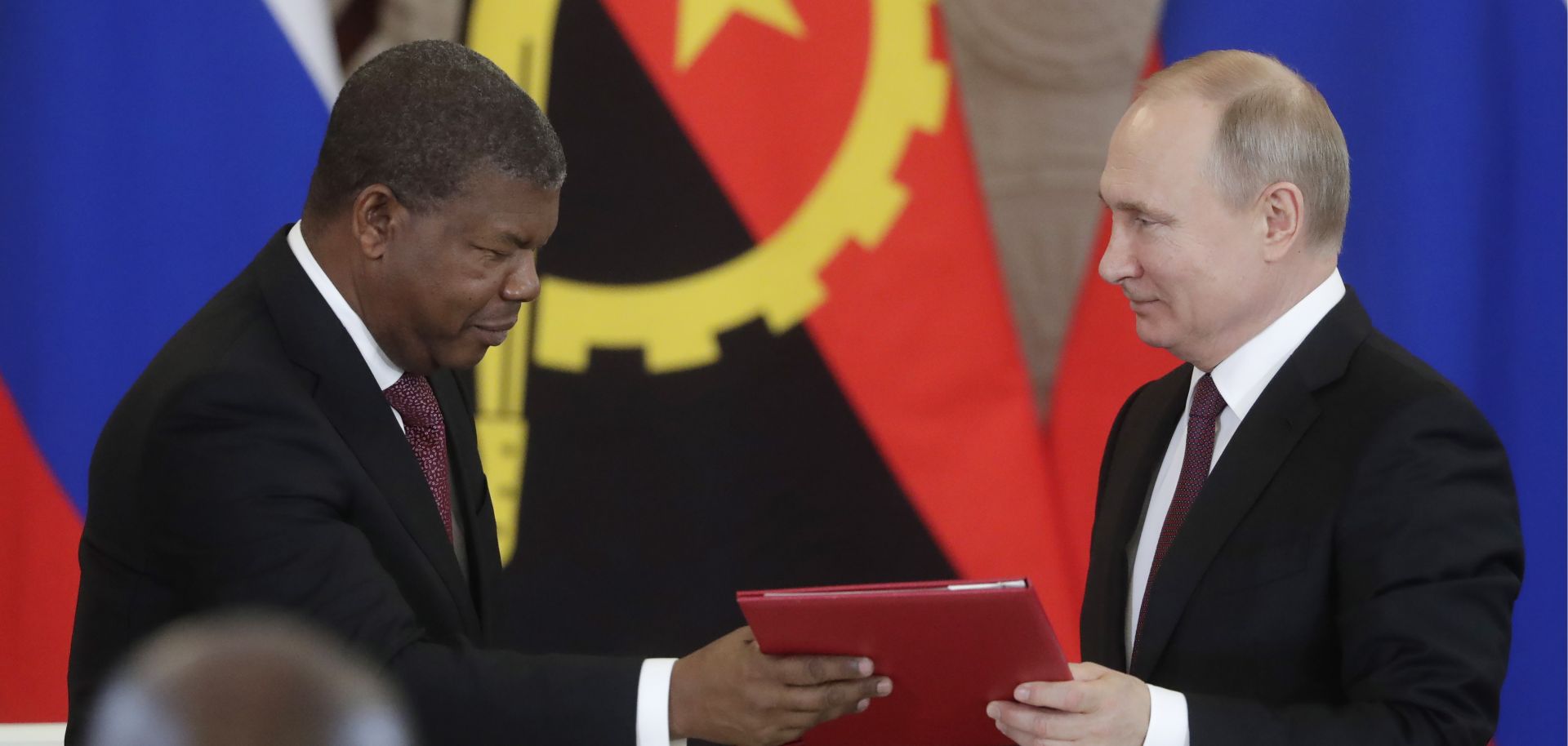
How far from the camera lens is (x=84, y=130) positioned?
3.10 meters

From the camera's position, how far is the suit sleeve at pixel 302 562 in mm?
1971

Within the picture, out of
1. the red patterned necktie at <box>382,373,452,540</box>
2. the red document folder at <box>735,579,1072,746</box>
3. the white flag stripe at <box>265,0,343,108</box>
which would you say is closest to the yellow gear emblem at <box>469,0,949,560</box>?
the white flag stripe at <box>265,0,343,108</box>

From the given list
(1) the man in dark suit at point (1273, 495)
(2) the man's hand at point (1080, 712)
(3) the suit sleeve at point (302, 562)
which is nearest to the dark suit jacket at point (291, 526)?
(3) the suit sleeve at point (302, 562)

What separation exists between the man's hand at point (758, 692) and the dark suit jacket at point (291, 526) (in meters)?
0.07

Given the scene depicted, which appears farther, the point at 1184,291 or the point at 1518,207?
the point at 1518,207

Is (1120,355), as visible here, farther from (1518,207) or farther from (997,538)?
(1518,207)

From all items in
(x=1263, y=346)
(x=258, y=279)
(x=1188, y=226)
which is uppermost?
(x=258, y=279)

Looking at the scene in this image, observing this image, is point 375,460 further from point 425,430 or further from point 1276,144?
point 1276,144

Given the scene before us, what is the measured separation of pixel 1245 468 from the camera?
→ 6.81 feet

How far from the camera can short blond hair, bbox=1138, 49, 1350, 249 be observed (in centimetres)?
212

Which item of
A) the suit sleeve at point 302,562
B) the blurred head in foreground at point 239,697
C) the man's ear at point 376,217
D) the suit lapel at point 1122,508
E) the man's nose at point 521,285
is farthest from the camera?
the suit lapel at point 1122,508

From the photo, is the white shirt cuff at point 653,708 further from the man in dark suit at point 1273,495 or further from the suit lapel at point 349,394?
the man in dark suit at point 1273,495

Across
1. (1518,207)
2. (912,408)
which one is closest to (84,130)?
(912,408)

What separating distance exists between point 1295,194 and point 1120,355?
107 centimetres
